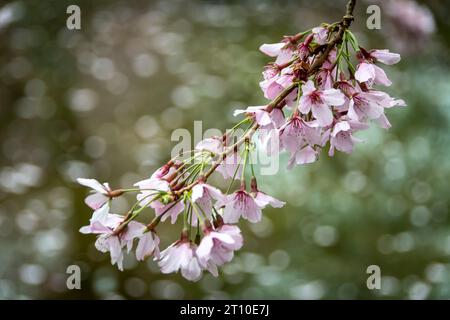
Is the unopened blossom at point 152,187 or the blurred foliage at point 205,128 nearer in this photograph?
the unopened blossom at point 152,187

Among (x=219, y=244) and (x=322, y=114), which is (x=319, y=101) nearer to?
(x=322, y=114)

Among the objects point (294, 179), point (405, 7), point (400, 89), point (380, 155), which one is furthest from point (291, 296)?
point (405, 7)

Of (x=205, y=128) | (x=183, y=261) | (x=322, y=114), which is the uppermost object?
(x=205, y=128)

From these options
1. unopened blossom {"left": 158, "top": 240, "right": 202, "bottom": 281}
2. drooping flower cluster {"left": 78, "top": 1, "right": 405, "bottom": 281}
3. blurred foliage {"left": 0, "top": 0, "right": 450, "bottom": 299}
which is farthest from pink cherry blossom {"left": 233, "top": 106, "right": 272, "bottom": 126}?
blurred foliage {"left": 0, "top": 0, "right": 450, "bottom": 299}

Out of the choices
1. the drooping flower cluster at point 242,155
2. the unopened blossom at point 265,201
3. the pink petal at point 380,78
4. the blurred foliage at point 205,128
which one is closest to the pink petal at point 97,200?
the drooping flower cluster at point 242,155

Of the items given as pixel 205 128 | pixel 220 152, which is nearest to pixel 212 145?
pixel 220 152

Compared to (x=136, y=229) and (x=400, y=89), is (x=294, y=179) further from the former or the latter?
(x=136, y=229)

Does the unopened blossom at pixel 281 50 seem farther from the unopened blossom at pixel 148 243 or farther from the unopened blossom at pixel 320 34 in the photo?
the unopened blossom at pixel 148 243
